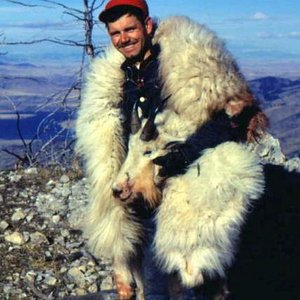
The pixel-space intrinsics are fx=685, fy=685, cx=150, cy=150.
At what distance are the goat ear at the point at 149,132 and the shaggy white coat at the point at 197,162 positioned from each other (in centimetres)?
6

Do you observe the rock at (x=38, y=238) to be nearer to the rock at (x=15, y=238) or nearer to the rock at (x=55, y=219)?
the rock at (x=15, y=238)

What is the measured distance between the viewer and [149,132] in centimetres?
393

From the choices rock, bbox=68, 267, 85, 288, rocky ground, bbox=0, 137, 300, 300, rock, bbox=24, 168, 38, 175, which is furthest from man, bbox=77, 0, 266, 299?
rock, bbox=24, 168, 38, 175

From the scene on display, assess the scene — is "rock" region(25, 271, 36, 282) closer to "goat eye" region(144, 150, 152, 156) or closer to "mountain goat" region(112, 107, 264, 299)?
"mountain goat" region(112, 107, 264, 299)

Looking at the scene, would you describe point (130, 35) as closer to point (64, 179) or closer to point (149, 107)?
point (149, 107)

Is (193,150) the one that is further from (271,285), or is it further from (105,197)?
(271,285)

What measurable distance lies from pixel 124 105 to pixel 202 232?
0.92 meters

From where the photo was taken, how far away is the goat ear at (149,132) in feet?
12.9

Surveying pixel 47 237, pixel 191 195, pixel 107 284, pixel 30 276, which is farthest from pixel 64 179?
pixel 191 195

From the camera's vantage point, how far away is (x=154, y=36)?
13.4 feet

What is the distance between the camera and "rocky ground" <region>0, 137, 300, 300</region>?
5254 mm

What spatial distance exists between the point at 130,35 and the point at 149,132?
23.0 inches

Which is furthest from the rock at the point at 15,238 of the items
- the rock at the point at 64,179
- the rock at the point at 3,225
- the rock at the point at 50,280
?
the rock at the point at 64,179

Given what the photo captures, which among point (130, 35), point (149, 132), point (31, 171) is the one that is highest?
point (130, 35)
